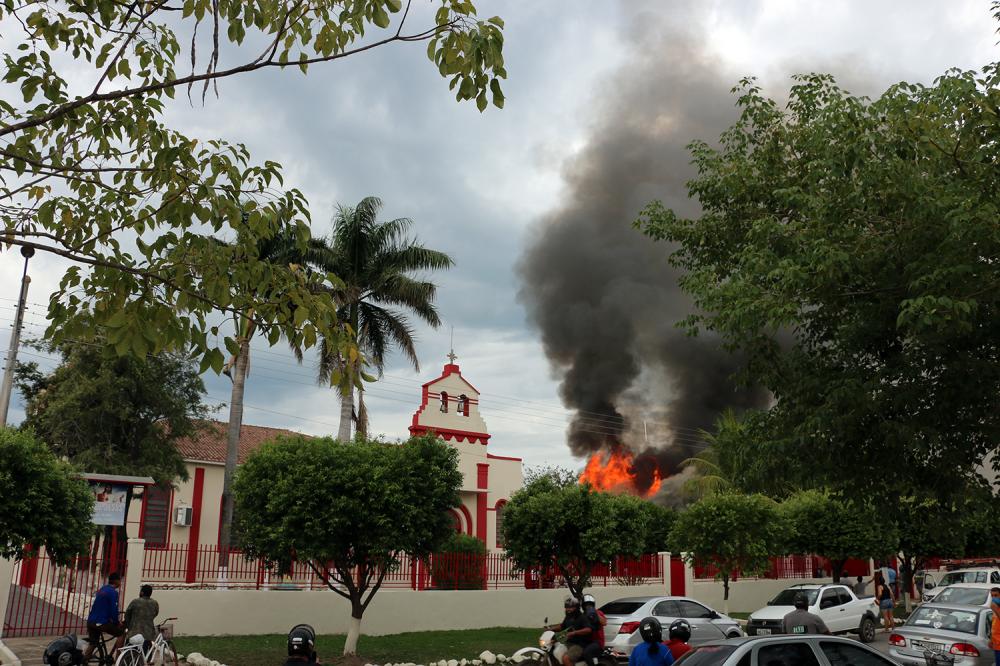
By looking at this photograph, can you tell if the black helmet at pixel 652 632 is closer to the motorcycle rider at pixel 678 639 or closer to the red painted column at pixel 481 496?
the motorcycle rider at pixel 678 639

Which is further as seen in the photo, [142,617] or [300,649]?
[142,617]

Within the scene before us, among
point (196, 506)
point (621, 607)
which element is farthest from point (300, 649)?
point (196, 506)

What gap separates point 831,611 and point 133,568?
16.6m

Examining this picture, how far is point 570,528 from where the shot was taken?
23062 mm

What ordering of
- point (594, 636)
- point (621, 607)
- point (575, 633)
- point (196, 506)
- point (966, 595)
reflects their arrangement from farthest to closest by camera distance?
1. point (196, 506)
2. point (621, 607)
3. point (966, 595)
4. point (594, 636)
5. point (575, 633)

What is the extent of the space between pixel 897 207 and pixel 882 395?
3.06 metres

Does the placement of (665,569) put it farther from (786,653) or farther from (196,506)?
(786,653)

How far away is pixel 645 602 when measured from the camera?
17688mm

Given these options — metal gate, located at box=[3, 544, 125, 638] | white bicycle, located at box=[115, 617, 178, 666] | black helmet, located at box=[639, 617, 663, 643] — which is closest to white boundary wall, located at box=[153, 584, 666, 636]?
metal gate, located at box=[3, 544, 125, 638]

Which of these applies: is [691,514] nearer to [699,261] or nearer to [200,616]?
[699,261]

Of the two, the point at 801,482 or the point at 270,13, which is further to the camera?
the point at 801,482

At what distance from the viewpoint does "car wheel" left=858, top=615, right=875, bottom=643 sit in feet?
70.4

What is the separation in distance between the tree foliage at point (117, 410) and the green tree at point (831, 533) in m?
22.6

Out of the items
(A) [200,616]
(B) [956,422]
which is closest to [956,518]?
(B) [956,422]
